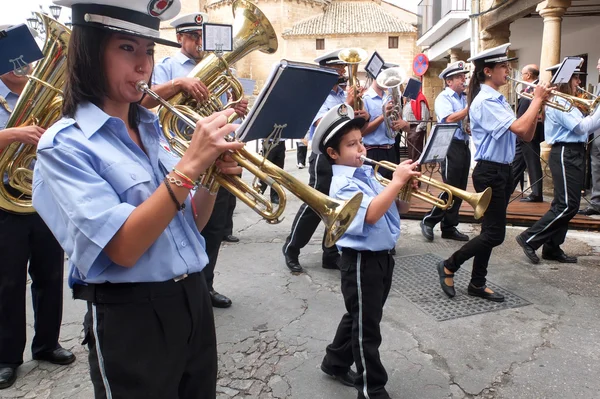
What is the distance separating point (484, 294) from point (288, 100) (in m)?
2.89

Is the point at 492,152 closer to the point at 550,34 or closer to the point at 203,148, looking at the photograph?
the point at 203,148

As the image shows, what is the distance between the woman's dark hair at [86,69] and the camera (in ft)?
4.53

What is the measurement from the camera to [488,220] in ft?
A: 12.6

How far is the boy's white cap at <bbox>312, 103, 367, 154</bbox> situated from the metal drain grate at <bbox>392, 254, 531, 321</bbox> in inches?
68.6

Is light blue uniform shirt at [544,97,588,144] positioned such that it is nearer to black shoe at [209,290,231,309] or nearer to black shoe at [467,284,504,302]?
black shoe at [467,284,504,302]

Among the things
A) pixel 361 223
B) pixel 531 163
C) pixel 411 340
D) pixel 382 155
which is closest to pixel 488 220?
pixel 411 340

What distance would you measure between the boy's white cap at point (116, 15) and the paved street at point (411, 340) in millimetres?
2065

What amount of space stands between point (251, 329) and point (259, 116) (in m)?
Result: 2.16

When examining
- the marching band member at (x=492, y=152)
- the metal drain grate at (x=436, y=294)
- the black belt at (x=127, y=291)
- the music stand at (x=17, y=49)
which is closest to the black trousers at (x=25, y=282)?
the music stand at (x=17, y=49)

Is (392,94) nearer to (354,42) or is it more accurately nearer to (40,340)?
(40,340)

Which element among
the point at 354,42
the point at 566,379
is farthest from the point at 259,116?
the point at 354,42

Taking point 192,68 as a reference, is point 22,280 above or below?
below

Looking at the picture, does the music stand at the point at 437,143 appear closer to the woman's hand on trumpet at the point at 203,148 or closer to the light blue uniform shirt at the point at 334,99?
the light blue uniform shirt at the point at 334,99

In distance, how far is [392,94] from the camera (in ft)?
18.0
